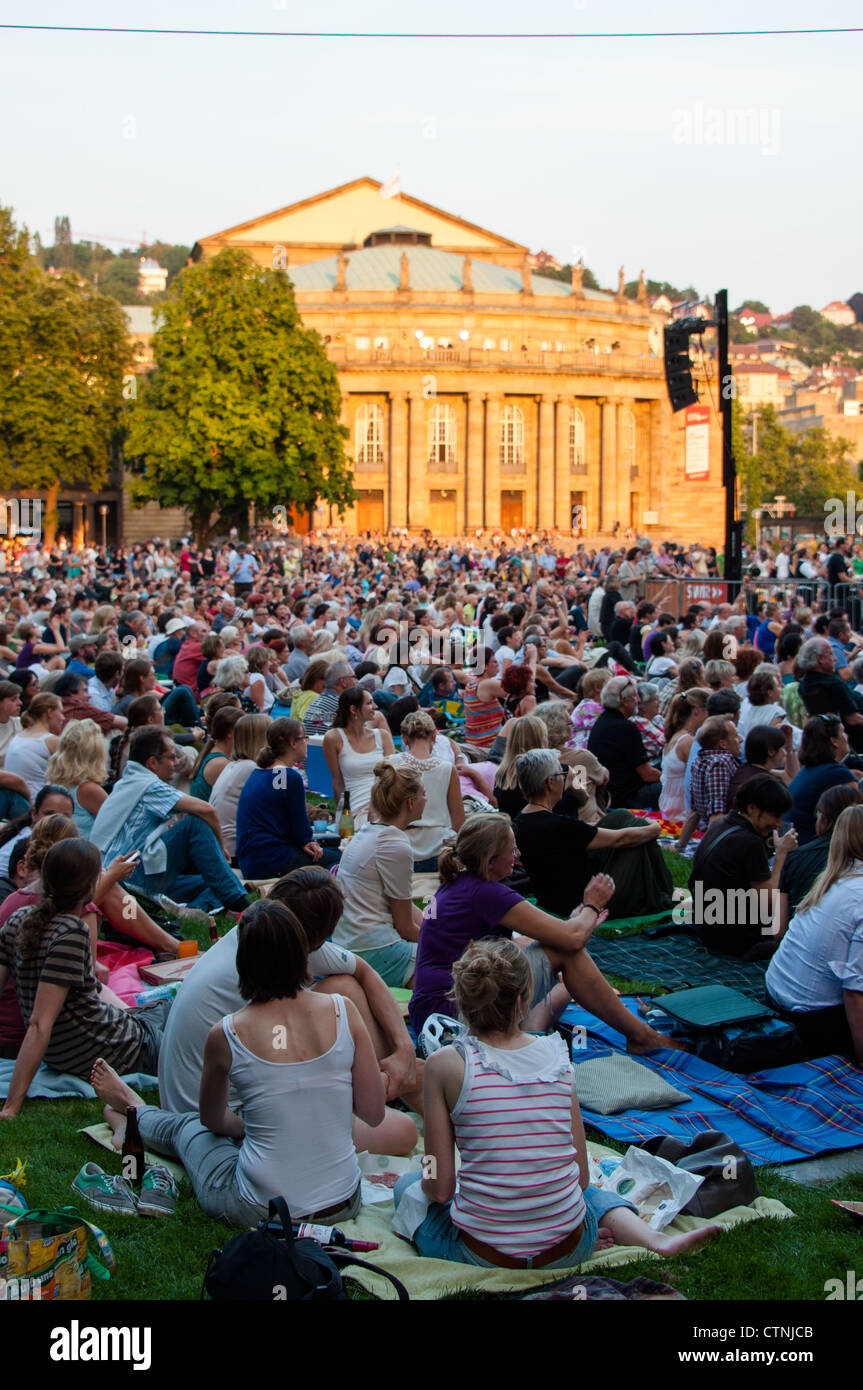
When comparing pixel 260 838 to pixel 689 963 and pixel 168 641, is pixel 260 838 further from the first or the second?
pixel 168 641

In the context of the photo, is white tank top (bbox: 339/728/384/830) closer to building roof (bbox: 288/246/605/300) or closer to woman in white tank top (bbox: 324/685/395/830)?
woman in white tank top (bbox: 324/685/395/830)

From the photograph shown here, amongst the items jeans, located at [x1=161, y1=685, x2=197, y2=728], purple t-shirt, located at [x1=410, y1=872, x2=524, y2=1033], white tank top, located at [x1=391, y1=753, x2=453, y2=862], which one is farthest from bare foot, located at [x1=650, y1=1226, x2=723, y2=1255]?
jeans, located at [x1=161, y1=685, x2=197, y2=728]

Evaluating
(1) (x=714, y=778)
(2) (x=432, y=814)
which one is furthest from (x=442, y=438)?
(2) (x=432, y=814)

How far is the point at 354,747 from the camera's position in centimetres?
1032

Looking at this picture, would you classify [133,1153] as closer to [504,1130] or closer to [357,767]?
[504,1130]

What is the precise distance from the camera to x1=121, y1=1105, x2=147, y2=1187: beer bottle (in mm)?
5152

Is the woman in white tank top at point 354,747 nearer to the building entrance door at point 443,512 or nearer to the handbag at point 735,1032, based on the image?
the handbag at point 735,1032

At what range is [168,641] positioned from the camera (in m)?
17.5

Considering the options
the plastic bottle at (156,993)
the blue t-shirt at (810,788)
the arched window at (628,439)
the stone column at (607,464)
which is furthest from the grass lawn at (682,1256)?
the arched window at (628,439)

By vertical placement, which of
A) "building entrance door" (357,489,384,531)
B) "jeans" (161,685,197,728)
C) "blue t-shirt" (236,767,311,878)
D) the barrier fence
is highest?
"building entrance door" (357,489,384,531)

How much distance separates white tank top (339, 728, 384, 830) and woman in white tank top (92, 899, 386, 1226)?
532 cm

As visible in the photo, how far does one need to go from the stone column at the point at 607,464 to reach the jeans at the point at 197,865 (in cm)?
6836

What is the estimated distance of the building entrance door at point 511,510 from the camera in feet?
244
